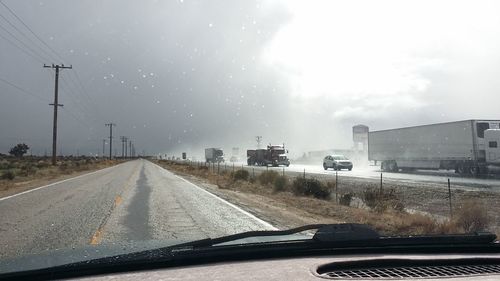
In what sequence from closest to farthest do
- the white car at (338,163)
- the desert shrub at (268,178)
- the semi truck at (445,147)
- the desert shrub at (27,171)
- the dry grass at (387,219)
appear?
the dry grass at (387,219), the desert shrub at (268,178), the semi truck at (445,147), the desert shrub at (27,171), the white car at (338,163)

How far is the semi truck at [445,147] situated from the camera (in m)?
35.2

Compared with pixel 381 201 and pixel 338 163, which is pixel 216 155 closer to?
pixel 338 163

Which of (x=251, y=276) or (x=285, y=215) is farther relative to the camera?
(x=285, y=215)

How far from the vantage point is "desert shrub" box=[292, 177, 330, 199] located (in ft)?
73.9

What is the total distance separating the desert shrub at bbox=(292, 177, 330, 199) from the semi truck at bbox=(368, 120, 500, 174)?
17.4m

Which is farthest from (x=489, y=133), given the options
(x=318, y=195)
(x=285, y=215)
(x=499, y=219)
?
(x=285, y=215)

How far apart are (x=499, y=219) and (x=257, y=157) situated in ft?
226

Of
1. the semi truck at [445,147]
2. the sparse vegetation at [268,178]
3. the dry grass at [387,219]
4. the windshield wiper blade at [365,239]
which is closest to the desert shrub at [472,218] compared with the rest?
the dry grass at [387,219]

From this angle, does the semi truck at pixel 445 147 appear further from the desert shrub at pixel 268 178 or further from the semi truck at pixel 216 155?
the semi truck at pixel 216 155

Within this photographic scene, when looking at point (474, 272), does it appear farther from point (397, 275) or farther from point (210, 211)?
point (210, 211)

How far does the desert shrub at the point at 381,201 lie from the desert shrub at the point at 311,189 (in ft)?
10.5

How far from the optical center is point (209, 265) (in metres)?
3.42

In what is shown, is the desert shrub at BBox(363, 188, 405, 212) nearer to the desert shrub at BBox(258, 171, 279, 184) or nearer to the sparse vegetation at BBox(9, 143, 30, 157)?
the desert shrub at BBox(258, 171, 279, 184)

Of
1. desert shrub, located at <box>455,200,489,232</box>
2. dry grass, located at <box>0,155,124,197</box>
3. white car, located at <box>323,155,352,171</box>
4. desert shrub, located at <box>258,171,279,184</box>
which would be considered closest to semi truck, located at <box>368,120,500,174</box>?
white car, located at <box>323,155,352,171</box>
